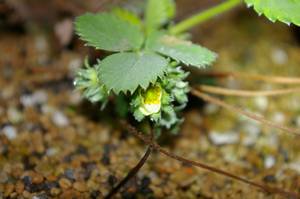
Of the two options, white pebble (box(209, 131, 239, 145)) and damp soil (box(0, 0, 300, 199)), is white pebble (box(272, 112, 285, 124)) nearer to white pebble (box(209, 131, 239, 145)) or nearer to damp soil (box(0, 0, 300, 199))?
damp soil (box(0, 0, 300, 199))

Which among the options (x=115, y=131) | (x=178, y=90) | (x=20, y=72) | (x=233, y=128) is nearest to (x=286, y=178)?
(x=233, y=128)

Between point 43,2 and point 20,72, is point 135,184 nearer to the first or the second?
point 20,72

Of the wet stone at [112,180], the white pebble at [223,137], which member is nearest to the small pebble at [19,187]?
the wet stone at [112,180]

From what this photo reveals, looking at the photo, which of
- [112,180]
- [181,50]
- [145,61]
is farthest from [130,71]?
[112,180]

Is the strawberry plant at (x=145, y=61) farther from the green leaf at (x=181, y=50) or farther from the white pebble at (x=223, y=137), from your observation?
the white pebble at (x=223, y=137)

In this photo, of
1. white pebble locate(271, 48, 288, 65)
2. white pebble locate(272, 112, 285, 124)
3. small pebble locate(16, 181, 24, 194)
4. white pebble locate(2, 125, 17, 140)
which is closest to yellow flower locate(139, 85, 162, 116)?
small pebble locate(16, 181, 24, 194)

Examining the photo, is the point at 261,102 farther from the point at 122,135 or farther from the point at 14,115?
the point at 14,115
